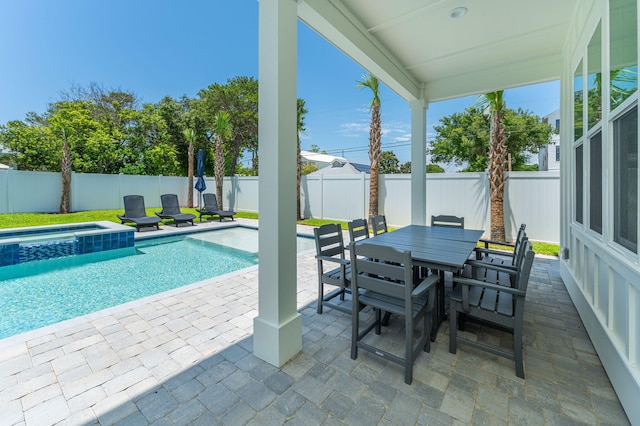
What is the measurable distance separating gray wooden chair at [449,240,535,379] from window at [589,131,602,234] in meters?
0.81

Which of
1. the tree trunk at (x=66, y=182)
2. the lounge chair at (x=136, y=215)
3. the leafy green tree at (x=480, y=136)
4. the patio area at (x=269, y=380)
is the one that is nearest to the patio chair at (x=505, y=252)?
the patio area at (x=269, y=380)

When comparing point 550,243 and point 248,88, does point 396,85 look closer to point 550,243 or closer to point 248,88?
point 550,243

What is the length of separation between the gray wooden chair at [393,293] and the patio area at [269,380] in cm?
15

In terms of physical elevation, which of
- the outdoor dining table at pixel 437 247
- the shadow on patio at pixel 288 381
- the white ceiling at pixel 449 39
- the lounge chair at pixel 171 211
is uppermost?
the white ceiling at pixel 449 39

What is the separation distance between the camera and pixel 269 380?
1899 mm

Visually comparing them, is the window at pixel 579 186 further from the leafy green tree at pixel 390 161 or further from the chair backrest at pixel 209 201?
the leafy green tree at pixel 390 161

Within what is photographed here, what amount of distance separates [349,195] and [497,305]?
304 inches

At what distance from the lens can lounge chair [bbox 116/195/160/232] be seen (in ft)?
26.5

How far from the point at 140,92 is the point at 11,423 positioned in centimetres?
2093

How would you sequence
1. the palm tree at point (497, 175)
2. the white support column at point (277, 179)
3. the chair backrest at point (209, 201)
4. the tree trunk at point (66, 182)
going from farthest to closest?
the chair backrest at point (209, 201)
the tree trunk at point (66, 182)
the palm tree at point (497, 175)
the white support column at point (277, 179)

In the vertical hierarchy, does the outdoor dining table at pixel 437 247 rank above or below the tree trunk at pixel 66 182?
below

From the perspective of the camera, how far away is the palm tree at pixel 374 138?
8484 millimetres

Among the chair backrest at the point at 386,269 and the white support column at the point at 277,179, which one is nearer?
the chair backrest at the point at 386,269

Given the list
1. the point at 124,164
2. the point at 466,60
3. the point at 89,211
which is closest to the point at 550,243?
the point at 466,60
